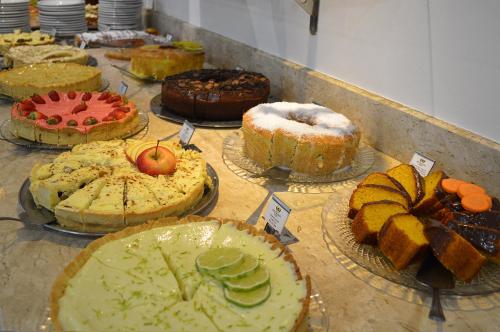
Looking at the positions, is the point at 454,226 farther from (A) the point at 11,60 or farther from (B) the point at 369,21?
(A) the point at 11,60

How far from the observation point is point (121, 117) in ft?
7.84

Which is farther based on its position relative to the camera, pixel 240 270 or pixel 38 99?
pixel 38 99

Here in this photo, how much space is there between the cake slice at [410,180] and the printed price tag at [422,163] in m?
0.14

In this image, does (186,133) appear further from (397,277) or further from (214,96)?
(397,277)

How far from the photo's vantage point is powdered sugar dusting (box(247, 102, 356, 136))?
2027 mm

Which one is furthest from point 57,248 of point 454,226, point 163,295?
point 454,226

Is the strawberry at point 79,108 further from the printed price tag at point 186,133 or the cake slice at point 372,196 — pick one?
the cake slice at point 372,196

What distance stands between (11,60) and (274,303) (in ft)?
9.41

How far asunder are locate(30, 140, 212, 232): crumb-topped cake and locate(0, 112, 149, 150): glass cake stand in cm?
28

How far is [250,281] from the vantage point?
49.5 inches

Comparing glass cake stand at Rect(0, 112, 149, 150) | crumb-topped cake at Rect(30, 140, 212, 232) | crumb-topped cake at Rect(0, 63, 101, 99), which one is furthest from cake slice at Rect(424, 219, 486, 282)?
crumb-topped cake at Rect(0, 63, 101, 99)

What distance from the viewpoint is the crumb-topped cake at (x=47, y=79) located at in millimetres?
2748

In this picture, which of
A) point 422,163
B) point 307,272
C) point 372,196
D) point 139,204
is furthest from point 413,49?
point 139,204

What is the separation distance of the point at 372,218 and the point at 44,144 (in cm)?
149
